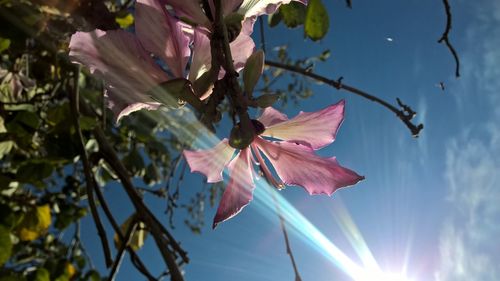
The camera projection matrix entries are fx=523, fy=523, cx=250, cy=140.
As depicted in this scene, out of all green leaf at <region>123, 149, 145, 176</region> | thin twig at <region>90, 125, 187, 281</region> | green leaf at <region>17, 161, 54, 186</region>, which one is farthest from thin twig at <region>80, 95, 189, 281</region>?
green leaf at <region>123, 149, 145, 176</region>

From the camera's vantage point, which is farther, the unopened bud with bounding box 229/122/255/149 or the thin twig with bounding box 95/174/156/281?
the thin twig with bounding box 95/174/156/281

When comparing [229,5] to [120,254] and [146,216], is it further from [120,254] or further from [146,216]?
[146,216]

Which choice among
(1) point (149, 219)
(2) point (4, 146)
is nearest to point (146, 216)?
(1) point (149, 219)

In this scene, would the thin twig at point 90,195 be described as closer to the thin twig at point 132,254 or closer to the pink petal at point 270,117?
the thin twig at point 132,254

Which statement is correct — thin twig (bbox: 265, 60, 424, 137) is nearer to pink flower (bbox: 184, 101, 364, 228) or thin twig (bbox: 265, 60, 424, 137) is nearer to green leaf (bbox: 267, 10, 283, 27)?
green leaf (bbox: 267, 10, 283, 27)

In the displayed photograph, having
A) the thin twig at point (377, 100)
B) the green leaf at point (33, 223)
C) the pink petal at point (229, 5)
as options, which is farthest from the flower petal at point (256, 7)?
the green leaf at point (33, 223)

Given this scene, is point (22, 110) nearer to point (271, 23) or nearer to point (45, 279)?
point (45, 279)

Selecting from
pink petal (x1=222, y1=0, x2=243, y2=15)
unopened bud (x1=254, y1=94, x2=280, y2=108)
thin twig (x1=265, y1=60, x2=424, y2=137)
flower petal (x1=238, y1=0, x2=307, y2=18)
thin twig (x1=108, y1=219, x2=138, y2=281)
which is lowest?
thin twig (x1=108, y1=219, x2=138, y2=281)
